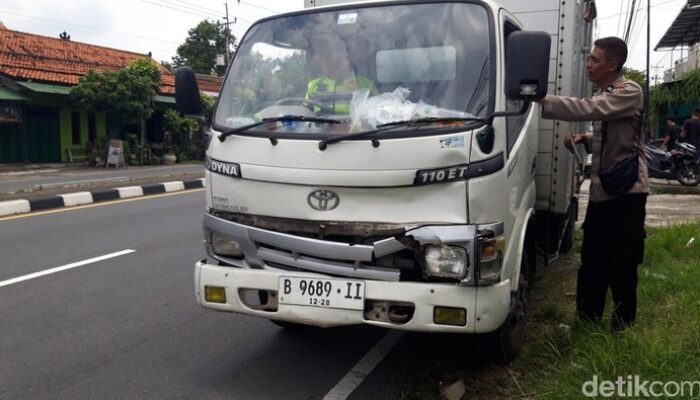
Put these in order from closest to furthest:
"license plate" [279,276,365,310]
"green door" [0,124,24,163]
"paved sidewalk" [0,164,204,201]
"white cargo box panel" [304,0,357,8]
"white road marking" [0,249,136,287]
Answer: "license plate" [279,276,365,310] → "white cargo box panel" [304,0,357,8] → "white road marking" [0,249,136,287] → "paved sidewalk" [0,164,204,201] → "green door" [0,124,24,163]

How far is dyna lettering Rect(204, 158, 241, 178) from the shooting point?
3.29 m

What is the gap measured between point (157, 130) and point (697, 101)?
69.4 feet

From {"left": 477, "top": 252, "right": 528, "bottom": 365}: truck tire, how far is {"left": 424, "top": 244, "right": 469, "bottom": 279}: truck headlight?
2.01 feet

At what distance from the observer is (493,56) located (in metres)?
3.17

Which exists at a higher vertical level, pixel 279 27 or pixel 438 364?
pixel 279 27

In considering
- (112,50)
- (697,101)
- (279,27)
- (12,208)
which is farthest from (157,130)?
(279,27)

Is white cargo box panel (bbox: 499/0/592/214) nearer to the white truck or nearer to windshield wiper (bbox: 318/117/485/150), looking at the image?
the white truck

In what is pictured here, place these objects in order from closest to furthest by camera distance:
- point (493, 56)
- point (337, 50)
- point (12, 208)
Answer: point (493, 56) < point (337, 50) < point (12, 208)

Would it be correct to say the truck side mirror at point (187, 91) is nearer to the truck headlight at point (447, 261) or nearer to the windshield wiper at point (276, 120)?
the windshield wiper at point (276, 120)

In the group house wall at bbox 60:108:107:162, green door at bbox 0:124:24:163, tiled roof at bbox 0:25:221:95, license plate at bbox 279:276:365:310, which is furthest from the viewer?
house wall at bbox 60:108:107:162

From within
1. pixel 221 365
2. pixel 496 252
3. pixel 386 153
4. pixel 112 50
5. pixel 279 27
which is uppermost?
pixel 112 50

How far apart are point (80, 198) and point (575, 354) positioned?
10.2 metres

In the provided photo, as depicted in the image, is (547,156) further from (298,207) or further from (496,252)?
(298,207)

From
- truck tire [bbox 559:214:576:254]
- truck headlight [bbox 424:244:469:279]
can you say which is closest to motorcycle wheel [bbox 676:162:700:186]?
truck tire [bbox 559:214:576:254]
